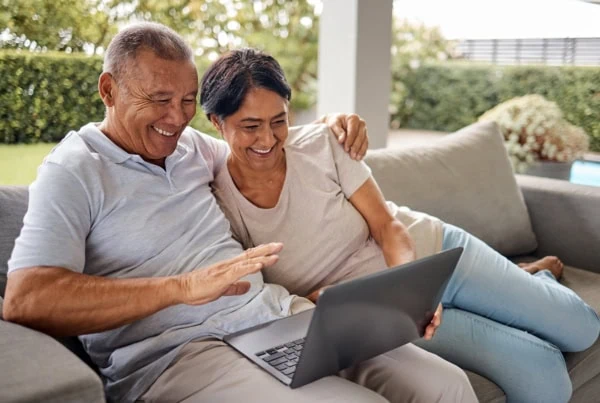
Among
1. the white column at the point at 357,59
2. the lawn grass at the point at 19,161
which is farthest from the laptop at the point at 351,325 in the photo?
the white column at the point at 357,59

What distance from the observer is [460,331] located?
1782mm

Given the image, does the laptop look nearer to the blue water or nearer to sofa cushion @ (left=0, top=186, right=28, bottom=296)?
sofa cushion @ (left=0, top=186, right=28, bottom=296)

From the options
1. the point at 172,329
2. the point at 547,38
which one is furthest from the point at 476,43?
the point at 172,329

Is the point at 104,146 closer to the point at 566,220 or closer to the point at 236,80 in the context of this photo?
the point at 236,80

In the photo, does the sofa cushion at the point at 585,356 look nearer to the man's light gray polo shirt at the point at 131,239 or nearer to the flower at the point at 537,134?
the man's light gray polo shirt at the point at 131,239

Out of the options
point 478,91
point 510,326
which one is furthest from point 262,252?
point 478,91

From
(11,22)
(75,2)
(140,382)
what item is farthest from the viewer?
(75,2)

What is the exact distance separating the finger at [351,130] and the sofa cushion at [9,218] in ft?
2.73

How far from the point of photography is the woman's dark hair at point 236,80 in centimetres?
161

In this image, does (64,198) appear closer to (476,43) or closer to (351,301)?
(351,301)

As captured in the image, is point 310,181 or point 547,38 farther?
point 547,38

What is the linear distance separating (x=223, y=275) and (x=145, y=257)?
10.5 inches

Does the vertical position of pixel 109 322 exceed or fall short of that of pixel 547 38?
it falls short

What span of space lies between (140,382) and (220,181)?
0.57 meters
